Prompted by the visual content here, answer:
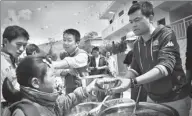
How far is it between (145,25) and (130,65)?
0.26 m

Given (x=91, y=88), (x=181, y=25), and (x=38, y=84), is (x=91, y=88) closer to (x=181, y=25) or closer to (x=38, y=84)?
(x=38, y=84)

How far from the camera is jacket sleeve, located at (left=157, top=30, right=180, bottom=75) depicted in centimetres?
96

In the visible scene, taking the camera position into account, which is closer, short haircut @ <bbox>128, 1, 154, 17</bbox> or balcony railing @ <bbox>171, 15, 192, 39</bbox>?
short haircut @ <bbox>128, 1, 154, 17</bbox>

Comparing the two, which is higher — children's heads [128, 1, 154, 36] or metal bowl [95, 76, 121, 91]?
children's heads [128, 1, 154, 36]

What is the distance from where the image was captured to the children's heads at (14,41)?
104cm

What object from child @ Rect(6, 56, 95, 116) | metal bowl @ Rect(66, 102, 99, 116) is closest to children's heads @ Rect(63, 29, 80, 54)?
child @ Rect(6, 56, 95, 116)

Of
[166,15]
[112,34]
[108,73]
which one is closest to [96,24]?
[112,34]

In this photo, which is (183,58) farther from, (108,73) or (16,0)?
(16,0)

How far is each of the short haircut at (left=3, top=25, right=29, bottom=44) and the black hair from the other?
221 mm

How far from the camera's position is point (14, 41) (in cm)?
103

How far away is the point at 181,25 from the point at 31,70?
3.04 ft

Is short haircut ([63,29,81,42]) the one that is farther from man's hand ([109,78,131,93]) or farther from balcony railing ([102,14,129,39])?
man's hand ([109,78,131,93])

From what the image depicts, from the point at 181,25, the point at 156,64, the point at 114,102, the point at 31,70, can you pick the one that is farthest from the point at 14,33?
the point at 181,25

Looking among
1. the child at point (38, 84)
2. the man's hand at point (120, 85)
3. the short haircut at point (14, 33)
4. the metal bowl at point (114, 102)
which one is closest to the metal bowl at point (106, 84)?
the man's hand at point (120, 85)
